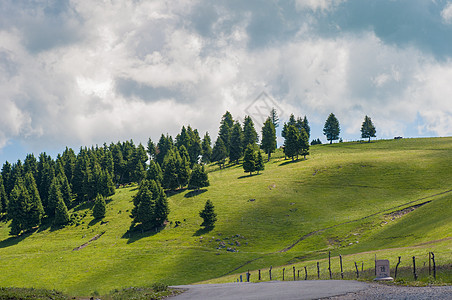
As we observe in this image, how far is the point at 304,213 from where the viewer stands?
97.8m

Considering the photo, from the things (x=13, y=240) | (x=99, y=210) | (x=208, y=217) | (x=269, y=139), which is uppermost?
(x=269, y=139)

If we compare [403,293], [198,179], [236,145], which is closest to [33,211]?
[198,179]

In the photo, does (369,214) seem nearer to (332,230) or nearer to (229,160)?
(332,230)

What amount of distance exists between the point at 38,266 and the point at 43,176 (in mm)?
84618

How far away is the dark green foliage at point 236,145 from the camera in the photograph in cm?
16588

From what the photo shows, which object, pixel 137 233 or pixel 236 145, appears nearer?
pixel 137 233

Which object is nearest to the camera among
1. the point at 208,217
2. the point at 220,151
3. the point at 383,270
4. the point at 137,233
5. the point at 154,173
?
the point at 383,270

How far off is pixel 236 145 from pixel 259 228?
260 feet

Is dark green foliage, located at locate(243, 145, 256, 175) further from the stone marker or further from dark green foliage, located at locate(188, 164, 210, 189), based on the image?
the stone marker

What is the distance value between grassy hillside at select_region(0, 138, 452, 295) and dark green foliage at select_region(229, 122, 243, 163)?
24.3 metres

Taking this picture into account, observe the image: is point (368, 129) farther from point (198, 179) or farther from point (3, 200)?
point (3, 200)

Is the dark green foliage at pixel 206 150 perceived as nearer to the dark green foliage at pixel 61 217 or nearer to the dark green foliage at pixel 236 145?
the dark green foliage at pixel 236 145

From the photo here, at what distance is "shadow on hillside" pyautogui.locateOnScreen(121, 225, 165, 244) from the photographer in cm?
9704

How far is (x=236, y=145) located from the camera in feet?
551
